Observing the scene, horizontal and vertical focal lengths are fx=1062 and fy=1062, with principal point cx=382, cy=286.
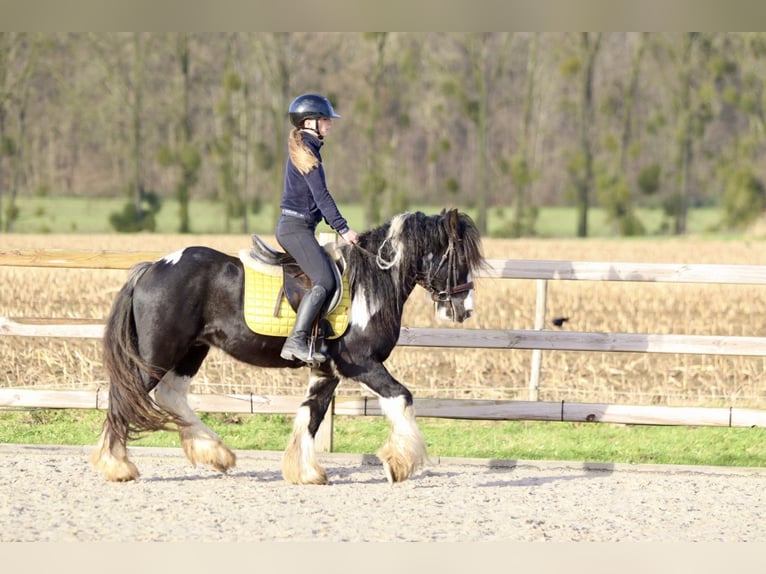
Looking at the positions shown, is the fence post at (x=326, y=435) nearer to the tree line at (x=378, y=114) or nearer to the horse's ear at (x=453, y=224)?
the horse's ear at (x=453, y=224)

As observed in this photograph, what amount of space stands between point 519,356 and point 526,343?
151 inches

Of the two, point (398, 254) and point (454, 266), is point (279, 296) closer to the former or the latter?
point (398, 254)

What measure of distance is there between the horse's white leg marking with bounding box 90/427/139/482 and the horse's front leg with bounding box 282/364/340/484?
99 cm

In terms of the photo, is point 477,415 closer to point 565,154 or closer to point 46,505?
point 46,505

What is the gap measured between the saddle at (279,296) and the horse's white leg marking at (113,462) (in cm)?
118

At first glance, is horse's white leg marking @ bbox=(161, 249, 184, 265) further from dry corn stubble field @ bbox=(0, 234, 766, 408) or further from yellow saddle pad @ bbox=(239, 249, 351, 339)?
dry corn stubble field @ bbox=(0, 234, 766, 408)

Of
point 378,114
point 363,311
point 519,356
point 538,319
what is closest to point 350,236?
point 363,311

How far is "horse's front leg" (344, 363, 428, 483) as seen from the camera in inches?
262

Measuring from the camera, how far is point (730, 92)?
4550cm

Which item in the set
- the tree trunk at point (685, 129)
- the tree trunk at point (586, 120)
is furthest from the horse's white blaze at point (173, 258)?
the tree trunk at point (685, 129)

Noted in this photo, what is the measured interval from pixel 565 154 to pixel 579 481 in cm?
3930

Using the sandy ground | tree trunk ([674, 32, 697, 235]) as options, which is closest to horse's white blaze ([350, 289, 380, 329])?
the sandy ground

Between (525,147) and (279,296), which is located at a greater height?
(525,147)

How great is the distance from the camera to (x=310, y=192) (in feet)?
22.4
